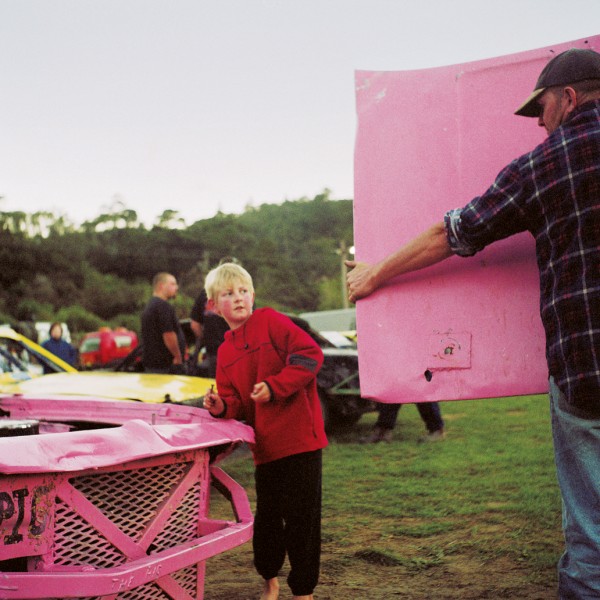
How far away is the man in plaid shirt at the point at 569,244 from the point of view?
2225 mm

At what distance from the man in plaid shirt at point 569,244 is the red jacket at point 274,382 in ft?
2.87

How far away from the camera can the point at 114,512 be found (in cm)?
236

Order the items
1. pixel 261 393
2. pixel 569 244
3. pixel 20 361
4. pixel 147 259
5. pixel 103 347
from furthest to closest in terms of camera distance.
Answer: pixel 147 259 < pixel 103 347 < pixel 20 361 < pixel 261 393 < pixel 569 244

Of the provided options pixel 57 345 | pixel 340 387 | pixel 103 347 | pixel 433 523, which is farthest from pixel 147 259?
pixel 433 523

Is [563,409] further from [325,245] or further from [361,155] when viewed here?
[325,245]

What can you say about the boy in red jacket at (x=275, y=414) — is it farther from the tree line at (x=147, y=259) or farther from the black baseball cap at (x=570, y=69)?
the tree line at (x=147, y=259)

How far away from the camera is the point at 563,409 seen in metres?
2.36

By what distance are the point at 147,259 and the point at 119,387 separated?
201ft

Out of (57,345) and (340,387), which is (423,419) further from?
(57,345)

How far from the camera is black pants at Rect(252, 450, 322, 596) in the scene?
10.2 feet

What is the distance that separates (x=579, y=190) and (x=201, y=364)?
603 cm

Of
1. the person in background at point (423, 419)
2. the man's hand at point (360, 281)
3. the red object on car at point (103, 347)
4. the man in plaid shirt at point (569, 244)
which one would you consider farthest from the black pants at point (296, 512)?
the red object on car at point (103, 347)

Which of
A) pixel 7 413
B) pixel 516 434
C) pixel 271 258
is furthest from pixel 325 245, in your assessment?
pixel 7 413

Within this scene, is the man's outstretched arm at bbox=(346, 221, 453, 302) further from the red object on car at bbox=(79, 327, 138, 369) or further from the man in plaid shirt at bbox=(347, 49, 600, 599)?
the red object on car at bbox=(79, 327, 138, 369)
